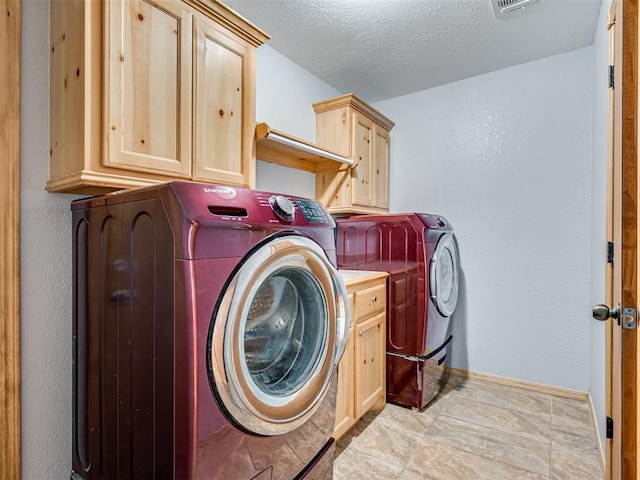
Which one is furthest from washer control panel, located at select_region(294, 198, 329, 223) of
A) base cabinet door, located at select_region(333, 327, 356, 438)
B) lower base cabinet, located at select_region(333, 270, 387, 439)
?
base cabinet door, located at select_region(333, 327, 356, 438)

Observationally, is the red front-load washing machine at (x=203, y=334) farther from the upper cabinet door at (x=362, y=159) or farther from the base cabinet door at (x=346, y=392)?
the upper cabinet door at (x=362, y=159)

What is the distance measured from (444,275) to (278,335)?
1.72 metres

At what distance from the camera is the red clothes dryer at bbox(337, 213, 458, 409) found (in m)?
2.40

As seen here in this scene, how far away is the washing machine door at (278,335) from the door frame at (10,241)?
0.82 meters

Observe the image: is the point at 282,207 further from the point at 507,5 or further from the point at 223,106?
the point at 507,5

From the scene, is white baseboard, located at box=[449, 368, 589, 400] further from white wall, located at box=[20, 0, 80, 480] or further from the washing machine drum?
white wall, located at box=[20, 0, 80, 480]

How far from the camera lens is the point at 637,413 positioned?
83 cm

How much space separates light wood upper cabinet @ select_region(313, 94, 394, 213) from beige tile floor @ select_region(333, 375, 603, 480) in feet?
5.11

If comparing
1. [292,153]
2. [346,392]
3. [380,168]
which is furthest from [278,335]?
[380,168]

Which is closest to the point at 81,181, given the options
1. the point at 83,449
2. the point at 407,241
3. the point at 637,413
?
the point at 83,449

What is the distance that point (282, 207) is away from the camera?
121cm

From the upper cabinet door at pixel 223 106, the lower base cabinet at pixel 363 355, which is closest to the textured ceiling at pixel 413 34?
the upper cabinet door at pixel 223 106

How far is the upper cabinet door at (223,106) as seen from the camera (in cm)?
152

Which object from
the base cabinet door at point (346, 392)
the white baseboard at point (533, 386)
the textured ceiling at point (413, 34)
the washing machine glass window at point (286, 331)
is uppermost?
the textured ceiling at point (413, 34)
